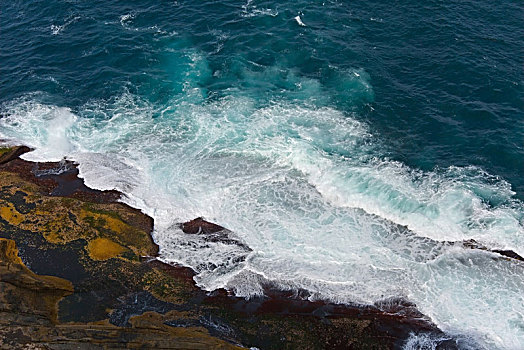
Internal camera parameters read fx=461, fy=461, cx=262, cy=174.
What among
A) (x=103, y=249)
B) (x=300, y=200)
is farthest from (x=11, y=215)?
(x=300, y=200)

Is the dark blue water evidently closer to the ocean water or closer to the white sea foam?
the ocean water

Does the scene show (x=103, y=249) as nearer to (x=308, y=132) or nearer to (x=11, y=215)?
(x=11, y=215)

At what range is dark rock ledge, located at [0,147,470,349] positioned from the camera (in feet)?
117

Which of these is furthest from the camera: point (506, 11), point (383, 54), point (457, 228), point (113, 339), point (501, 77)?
point (506, 11)

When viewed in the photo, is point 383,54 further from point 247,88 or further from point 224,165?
point 224,165

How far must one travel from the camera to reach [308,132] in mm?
56000

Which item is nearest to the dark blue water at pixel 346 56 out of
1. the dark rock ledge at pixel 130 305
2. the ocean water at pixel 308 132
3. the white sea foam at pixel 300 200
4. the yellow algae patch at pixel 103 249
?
the ocean water at pixel 308 132

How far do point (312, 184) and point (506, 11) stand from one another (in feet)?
146

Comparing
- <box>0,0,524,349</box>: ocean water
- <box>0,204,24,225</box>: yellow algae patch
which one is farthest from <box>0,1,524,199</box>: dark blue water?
<box>0,204,24,225</box>: yellow algae patch

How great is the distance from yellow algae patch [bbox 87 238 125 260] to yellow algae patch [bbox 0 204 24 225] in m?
8.62

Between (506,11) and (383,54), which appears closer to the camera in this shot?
(383,54)

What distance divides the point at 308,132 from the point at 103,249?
2700cm

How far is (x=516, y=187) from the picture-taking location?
160ft

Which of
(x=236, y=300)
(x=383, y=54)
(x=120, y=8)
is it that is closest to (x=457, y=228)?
(x=236, y=300)
